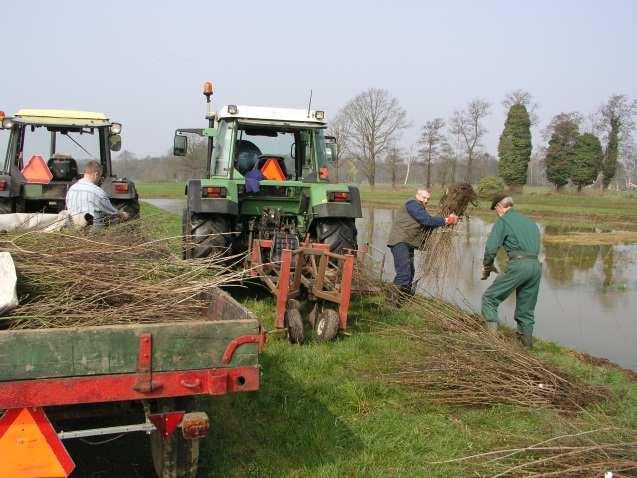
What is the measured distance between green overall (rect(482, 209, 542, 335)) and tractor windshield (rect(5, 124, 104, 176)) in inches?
232

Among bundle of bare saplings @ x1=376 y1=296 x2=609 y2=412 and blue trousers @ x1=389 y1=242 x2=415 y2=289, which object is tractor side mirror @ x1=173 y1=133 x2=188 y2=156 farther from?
bundle of bare saplings @ x1=376 y1=296 x2=609 y2=412

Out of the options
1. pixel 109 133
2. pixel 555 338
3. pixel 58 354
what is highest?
pixel 109 133

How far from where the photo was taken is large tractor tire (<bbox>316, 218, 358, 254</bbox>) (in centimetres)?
738

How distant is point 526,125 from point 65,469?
4423cm

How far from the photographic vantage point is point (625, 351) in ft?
23.0

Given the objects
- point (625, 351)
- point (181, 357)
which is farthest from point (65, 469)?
point (625, 351)

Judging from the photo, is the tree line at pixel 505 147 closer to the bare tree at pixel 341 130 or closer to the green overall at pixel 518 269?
the bare tree at pixel 341 130

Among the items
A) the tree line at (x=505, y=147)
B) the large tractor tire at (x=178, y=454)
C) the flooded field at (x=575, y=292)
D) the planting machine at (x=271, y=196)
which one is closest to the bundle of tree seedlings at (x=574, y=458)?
the large tractor tire at (x=178, y=454)

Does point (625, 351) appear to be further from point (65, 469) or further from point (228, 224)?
point (65, 469)

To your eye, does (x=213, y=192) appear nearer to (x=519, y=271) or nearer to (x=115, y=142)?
(x=115, y=142)

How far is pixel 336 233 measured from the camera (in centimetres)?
742

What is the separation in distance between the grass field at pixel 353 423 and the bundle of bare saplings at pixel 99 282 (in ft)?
3.00

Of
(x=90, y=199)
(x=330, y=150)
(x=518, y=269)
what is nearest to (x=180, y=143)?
(x=330, y=150)

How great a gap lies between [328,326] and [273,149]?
3168 millimetres
